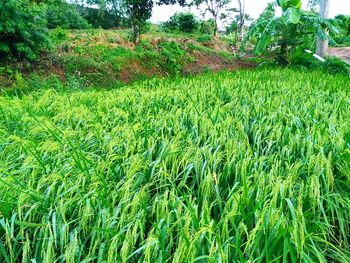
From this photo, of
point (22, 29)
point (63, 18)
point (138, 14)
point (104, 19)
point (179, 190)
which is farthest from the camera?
point (104, 19)

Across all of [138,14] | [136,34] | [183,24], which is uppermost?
[138,14]

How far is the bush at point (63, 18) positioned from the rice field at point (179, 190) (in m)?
10.4

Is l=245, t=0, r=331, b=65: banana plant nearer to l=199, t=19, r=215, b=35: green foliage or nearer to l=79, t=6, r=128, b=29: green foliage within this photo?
l=199, t=19, r=215, b=35: green foliage

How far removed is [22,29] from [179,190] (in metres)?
6.28

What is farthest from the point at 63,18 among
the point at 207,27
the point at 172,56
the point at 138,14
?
the point at 207,27

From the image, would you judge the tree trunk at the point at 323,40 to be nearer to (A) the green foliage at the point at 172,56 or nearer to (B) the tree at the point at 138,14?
(A) the green foliage at the point at 172,56

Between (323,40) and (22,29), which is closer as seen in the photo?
(22,29)

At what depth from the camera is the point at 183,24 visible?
1518 centimetres

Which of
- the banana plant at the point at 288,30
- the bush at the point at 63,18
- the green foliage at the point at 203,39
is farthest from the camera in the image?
the green foliage at the point at 203,39

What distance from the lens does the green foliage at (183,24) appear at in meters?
15.1

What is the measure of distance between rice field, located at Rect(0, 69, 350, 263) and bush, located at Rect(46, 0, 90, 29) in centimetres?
1039

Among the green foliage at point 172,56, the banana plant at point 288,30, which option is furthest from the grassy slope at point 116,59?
the banana plant at point 288,30

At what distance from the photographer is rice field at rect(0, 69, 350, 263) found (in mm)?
1432

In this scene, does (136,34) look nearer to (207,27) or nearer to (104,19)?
(104,19)
